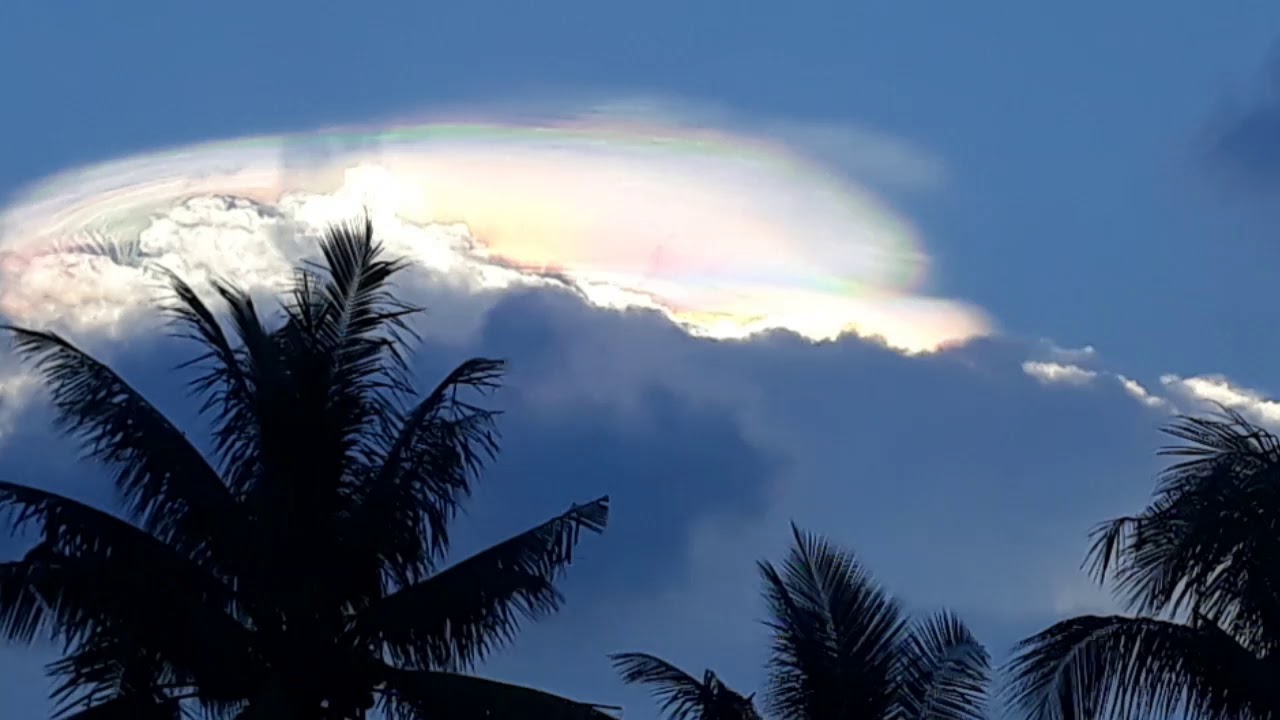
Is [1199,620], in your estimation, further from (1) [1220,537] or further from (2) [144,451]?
(2) [144,451]

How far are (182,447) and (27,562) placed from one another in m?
2.11

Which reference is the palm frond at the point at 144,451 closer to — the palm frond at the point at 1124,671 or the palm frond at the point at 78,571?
the palm frond at the point at 78,571

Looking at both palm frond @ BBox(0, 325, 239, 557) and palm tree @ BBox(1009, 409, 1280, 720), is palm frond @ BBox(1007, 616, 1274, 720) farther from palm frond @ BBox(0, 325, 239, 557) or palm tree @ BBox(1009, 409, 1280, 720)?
palm frond @ BBox(0, 325, 239, 557)

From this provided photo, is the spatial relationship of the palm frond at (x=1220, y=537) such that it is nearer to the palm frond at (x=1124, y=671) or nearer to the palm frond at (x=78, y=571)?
the palm frond at (x=1124, y=671)

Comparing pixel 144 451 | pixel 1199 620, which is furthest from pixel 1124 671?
pixel 144 451

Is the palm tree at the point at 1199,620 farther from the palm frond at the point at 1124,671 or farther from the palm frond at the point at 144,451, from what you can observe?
the palm frond at the point at 144,451

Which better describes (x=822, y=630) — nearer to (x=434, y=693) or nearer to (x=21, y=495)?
(x=434, y=693)

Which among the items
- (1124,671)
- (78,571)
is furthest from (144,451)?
(1124,671)

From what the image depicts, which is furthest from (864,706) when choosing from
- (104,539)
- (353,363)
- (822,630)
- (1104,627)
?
(104,539)

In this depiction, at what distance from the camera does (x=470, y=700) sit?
1998 cm

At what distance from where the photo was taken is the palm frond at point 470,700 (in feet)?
65.0

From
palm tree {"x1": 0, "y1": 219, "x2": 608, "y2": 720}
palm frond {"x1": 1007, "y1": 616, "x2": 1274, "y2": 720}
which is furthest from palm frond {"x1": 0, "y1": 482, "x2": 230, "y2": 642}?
palm frond {"x1": 1007, "y1": 616, "x2": 1274, "y2": 720}

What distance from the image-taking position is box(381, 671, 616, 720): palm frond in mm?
19812

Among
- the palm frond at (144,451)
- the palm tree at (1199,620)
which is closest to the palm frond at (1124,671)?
the palm tree at (1199,620)
